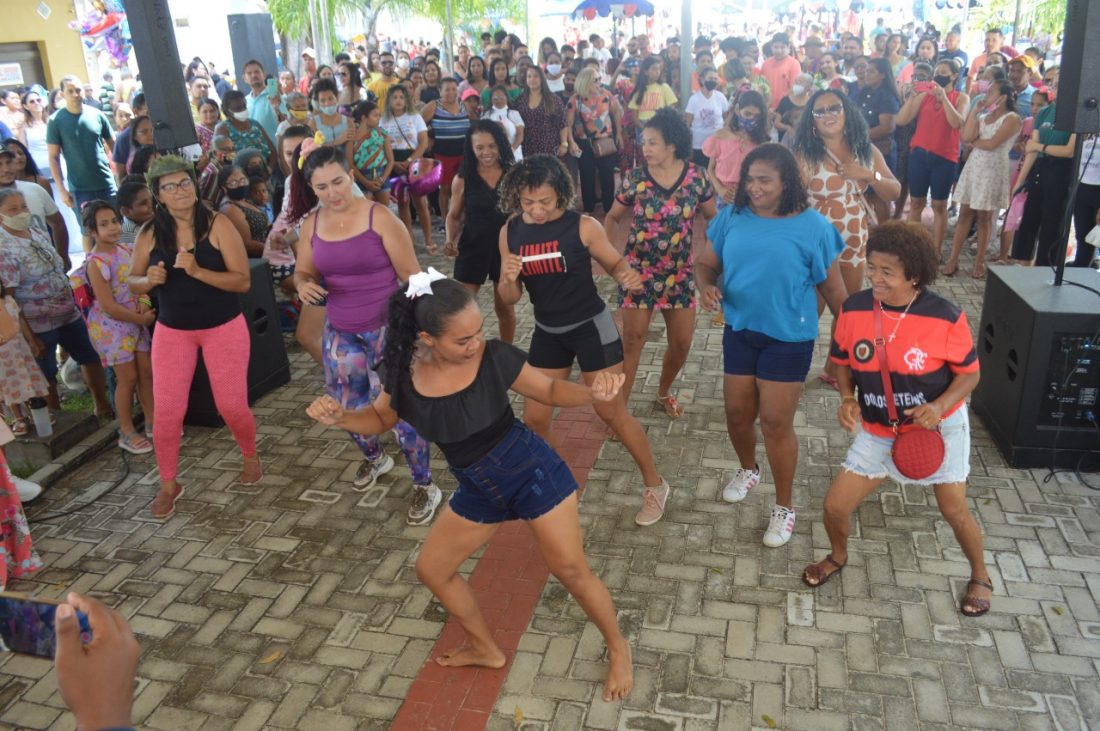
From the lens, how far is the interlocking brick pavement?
343cm

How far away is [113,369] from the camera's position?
577 centimetres

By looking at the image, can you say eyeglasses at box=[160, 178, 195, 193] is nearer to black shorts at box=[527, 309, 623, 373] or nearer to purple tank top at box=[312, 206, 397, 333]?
purple tank top at box=[312, 206, 397, 333]

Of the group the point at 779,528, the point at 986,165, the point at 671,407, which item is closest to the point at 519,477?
the point at 779,528

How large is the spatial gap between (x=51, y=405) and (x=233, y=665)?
11.2ft

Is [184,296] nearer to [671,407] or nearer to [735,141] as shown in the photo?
[671,407]

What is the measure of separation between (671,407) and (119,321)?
3536 mm

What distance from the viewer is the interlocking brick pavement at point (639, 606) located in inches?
135

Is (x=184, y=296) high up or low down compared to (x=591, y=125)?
down

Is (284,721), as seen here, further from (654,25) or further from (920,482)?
(654,25)

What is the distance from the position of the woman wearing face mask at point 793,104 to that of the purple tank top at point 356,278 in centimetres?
574

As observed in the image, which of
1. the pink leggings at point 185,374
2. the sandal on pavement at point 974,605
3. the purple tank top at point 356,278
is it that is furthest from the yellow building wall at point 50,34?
the sandal on pavement at point 974,605

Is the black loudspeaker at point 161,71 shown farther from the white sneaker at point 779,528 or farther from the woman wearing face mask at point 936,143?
the woman wearing face mask at point 936,143

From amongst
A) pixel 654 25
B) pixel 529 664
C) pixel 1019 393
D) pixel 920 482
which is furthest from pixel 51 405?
pixel 654 25

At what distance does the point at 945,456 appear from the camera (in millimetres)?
3584
